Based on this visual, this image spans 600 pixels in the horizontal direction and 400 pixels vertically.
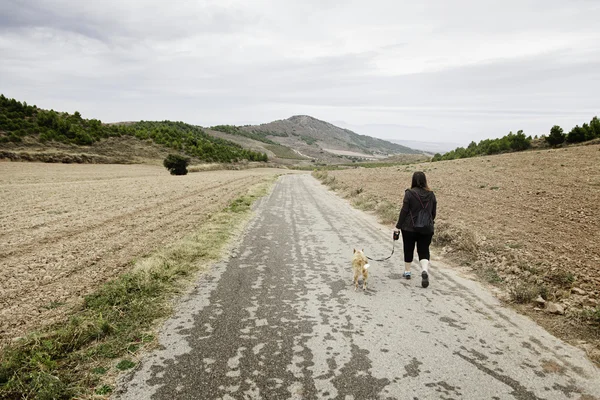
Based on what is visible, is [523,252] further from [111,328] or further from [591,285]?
[111,328]

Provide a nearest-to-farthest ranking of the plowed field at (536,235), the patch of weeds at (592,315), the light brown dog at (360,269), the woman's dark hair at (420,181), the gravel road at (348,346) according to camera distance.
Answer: the gravel road at (348,346) → the patch of weeds at (592,315) → the plowed field at (536,235) → the light brown dog at (360,269) → the woman's dark hair at (420,181)

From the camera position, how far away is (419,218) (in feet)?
20.3

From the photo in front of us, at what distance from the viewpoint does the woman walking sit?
6188 millimetres

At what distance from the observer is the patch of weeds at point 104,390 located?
306 cm

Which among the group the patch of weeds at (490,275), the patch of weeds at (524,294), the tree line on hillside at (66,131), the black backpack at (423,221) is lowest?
the patch of weeds at (490,275)

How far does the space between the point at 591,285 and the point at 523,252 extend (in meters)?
1.88

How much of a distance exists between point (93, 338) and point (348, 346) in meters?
3.25

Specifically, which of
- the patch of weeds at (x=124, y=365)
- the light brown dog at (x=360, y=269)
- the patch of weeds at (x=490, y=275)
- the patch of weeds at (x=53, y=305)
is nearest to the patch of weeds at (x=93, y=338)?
the patch of weeds at (x=124, y=365)

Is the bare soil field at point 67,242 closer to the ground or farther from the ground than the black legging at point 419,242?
closer to the ground

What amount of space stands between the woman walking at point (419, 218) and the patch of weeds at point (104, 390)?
17.0 ft

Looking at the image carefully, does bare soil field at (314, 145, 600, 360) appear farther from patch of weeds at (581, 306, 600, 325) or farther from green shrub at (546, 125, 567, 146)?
green shrub at (546, 125, 567, 146)

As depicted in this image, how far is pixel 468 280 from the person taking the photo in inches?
261

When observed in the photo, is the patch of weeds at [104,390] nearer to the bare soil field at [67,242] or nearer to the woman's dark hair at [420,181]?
the bare soil field at [67,242]

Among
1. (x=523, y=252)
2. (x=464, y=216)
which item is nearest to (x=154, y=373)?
(x=523, y=252)
